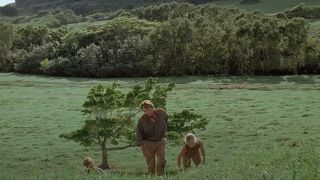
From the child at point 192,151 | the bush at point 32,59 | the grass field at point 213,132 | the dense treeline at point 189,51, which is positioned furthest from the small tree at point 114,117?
the bush at point 32,59

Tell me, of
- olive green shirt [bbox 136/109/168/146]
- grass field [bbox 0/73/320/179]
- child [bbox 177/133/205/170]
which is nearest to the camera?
grass field [bbox 0/73/320/179]

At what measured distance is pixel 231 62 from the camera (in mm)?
66562

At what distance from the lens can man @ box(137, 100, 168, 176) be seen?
50.1 ft

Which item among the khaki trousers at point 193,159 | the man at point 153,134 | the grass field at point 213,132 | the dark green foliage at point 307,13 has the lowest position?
the grass field at point 213,132

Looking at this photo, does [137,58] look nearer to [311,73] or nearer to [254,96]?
[311,73]

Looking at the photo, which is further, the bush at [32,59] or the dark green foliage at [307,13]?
the dark green foliage at [307,13]

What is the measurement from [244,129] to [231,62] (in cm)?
3830

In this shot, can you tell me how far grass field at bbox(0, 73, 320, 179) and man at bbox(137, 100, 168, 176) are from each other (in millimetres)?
914

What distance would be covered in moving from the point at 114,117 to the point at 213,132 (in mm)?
7446

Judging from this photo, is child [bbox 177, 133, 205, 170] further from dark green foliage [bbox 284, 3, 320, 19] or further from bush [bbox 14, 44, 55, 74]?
dark green foliage [bbox 284, 3, 320, 19]

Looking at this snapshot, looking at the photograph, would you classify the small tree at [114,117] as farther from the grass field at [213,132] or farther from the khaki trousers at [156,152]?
the khaki trousers at [156,152]

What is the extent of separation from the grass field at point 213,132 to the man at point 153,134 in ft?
3.00

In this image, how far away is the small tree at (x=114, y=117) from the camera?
22.5m

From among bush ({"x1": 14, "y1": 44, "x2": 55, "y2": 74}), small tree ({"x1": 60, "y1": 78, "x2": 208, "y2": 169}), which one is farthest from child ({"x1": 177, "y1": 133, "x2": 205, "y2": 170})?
bush ({"x1": 14, "y1": 44, "x2": 55, "y2": 74})
